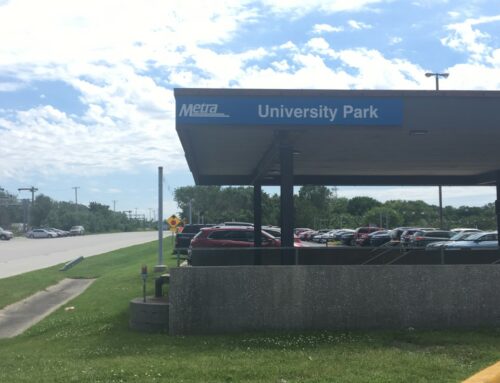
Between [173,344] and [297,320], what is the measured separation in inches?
84.4

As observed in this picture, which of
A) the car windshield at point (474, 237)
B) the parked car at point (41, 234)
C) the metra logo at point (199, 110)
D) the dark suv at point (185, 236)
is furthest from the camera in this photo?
the parked car at point (41, 234)

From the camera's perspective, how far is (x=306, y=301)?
10344mm

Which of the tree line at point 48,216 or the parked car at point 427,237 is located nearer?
the parked car at point 427,237

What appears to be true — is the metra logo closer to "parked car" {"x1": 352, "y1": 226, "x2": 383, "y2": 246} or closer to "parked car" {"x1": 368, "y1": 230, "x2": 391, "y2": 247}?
"parked car" {"x1": 368, "y1": 230, "x2": 391, "y2": 247}

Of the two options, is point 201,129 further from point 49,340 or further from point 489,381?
point 489,381

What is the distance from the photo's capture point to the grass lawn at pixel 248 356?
24.3 ft

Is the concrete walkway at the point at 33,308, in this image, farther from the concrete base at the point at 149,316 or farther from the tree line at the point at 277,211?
the tree line at the point at 277,211

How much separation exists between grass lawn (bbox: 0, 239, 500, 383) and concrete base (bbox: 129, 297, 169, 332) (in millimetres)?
241

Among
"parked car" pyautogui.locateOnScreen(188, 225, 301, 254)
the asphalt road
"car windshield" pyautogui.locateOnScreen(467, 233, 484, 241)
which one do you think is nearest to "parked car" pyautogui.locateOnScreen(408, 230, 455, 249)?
"car windshield" pyautogui.locateOnScreen(467, 233, 484, 241)

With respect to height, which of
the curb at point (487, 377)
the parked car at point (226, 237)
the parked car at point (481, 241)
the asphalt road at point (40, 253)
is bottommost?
the asphalt road at point (40, 253)

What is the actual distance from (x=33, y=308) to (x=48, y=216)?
126428 millimetres

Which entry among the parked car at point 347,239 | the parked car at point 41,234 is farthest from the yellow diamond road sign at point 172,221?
the parked car at point 41,234

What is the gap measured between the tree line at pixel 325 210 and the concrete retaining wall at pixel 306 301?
5640cm

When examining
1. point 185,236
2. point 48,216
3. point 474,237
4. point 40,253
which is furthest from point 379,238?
point 48,216
